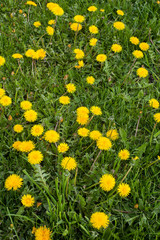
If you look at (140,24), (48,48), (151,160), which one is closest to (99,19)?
(140,24)

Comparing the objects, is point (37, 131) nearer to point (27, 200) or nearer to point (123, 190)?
point (27, 200)

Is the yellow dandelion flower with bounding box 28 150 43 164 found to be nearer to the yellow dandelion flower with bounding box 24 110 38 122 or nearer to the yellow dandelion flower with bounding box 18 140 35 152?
the yellow dandelion flower with bounding box 18 140 35 152

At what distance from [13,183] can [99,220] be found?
634 mm

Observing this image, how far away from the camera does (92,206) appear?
1.76m

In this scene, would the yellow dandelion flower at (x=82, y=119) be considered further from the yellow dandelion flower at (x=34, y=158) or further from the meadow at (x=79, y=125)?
the yellow dandelion flower at (x=34, y=158)

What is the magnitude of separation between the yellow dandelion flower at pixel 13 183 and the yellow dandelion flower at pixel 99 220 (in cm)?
55

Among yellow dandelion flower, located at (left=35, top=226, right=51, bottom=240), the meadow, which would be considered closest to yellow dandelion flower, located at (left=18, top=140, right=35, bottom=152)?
the meadow

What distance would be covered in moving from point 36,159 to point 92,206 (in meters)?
0.52

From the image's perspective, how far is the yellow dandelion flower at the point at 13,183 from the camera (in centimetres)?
169

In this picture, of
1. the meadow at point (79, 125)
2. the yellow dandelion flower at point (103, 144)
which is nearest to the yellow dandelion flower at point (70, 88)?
the meadow at point (79, 125)

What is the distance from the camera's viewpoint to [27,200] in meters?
1.64

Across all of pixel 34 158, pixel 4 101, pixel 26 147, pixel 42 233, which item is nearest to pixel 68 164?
pixel 34 158

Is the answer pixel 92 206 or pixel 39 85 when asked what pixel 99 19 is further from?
pixel 92 206

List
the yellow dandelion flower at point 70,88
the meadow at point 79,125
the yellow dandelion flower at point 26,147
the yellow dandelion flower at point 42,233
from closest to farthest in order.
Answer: the yellow dandelion flower at point 42,233 < the meadow at point 79,125 < the yellow dandelion flower at point 26,147 < the yellow dandelion flower at point 70,88
